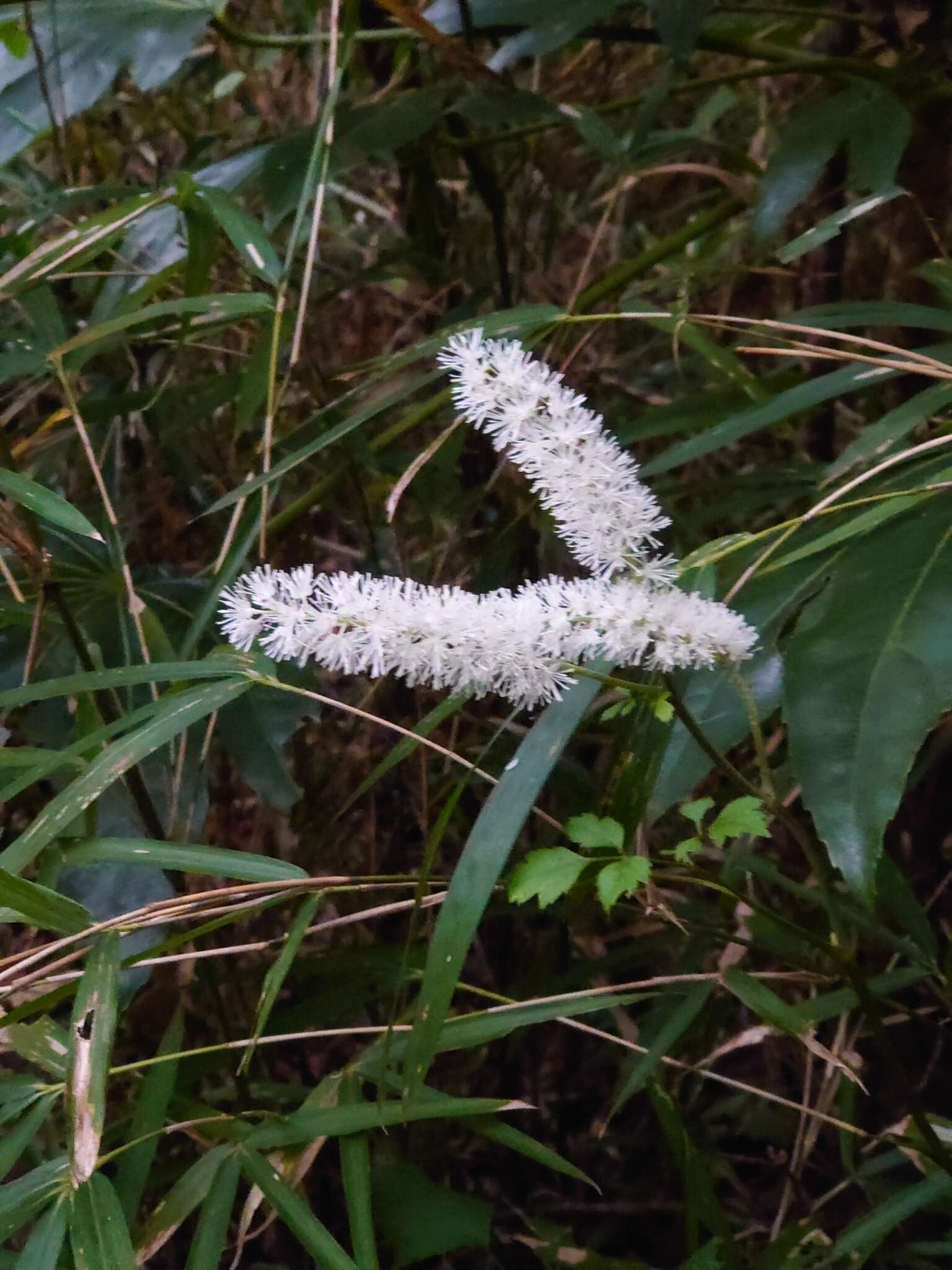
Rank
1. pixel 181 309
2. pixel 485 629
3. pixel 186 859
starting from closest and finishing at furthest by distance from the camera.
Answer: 1. pixel 485 629
2. pixel 186 859
3. pixel 181 309

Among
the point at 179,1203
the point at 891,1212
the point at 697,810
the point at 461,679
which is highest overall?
the point at 461,679

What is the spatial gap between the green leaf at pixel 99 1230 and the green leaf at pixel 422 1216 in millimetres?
230

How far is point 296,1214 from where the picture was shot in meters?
0.47

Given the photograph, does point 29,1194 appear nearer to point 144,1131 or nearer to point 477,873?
point 144,1131

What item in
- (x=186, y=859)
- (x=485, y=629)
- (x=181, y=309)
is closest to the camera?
(x=485, y=629)

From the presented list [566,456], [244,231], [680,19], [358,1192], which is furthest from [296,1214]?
[680,19]

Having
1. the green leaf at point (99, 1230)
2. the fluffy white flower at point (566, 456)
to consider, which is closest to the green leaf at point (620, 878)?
the fluffy white flower at point (566, 456)

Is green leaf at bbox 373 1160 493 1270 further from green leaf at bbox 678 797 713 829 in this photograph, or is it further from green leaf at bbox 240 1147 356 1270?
green leaf at bbox 678 797 713 829

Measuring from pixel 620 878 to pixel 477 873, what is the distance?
64 millimetres

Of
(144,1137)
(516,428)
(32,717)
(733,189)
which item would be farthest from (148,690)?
(733,189)

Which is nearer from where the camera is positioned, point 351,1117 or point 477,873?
point 477,873

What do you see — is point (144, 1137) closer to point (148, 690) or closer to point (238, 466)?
point (148, 690)

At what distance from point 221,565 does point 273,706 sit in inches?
4.4

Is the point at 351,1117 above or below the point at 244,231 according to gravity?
below
